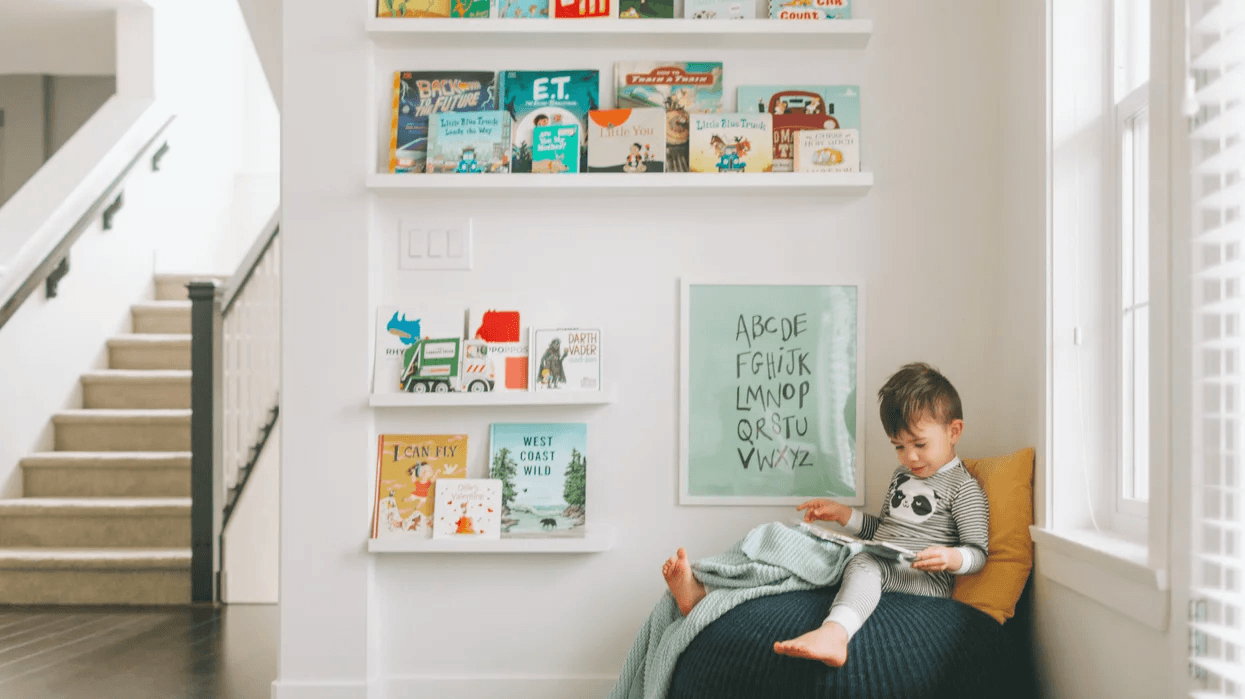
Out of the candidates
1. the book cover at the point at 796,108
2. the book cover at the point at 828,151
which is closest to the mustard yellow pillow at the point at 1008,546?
the book cover at the point at 828,151

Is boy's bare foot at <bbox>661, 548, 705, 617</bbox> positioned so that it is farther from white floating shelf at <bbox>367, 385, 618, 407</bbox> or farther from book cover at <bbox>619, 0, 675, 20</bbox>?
book cover at <bbox>619, 0, 675, 20</bbox>

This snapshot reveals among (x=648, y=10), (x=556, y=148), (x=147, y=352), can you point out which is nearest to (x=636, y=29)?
(x=648, y=10)

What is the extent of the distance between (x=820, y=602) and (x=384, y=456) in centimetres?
114

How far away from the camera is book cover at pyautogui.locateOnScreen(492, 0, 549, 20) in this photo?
2354mm

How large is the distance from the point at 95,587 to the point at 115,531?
284 mm

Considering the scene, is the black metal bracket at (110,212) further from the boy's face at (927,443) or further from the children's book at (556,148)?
the boy's face at (927,443)

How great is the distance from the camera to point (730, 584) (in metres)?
1.95

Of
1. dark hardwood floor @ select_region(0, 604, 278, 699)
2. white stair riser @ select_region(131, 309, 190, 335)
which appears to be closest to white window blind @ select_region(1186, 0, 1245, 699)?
dark hardwood floor @ select_region(0, 604, 278, 699)

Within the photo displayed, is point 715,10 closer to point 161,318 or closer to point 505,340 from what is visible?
point 505,340

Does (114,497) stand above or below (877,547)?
below

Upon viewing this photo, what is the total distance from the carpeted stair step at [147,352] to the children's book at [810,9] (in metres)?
3.72

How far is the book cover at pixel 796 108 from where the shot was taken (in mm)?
2326

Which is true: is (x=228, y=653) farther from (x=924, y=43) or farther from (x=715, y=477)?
(x=924, y=43)

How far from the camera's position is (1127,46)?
1854 millimetres
